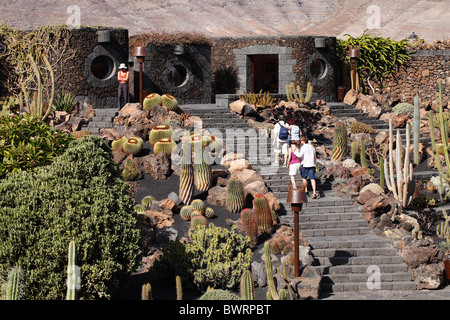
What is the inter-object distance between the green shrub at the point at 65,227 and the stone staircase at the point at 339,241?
4.24 meters

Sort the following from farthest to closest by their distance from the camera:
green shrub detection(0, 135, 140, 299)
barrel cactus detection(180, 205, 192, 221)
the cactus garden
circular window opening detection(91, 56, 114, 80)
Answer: circular window opening detection(91, 56, 114, 80) < barrel cactus detection(180, 205, 192, 221) < the cactus garden < green shrub detection(0, 135, 140, 299)

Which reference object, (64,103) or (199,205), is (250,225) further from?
(64,103)

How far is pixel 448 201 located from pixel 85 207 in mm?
10035

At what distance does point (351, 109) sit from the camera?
24.1 metres

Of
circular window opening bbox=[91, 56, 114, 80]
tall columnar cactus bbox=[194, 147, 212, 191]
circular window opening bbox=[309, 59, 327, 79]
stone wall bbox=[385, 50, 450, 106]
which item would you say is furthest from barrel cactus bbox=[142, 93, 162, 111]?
stone wall bbox=[385, 50, 450, 106]

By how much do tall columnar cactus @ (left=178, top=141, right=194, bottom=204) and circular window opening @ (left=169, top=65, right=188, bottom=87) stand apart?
1019 centimetres

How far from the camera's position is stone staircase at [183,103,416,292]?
44.0ft

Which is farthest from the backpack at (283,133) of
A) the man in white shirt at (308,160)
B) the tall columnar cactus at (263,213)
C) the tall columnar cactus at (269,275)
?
the tall columnar cactus at (269,275)

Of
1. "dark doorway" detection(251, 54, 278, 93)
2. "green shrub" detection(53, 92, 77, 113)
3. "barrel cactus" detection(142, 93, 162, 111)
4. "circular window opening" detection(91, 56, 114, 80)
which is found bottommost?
"barrel cactus" detection(142, 93, 162, 111)

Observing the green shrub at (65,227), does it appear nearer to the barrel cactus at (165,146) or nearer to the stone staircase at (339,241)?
the stone staircase at (339,241)

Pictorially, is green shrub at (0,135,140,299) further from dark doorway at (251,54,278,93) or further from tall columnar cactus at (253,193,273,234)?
dark doorway at (251,54,278,93)

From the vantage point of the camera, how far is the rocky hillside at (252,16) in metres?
63.2

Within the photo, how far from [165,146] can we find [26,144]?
5823mm

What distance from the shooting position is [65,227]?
430 inches
